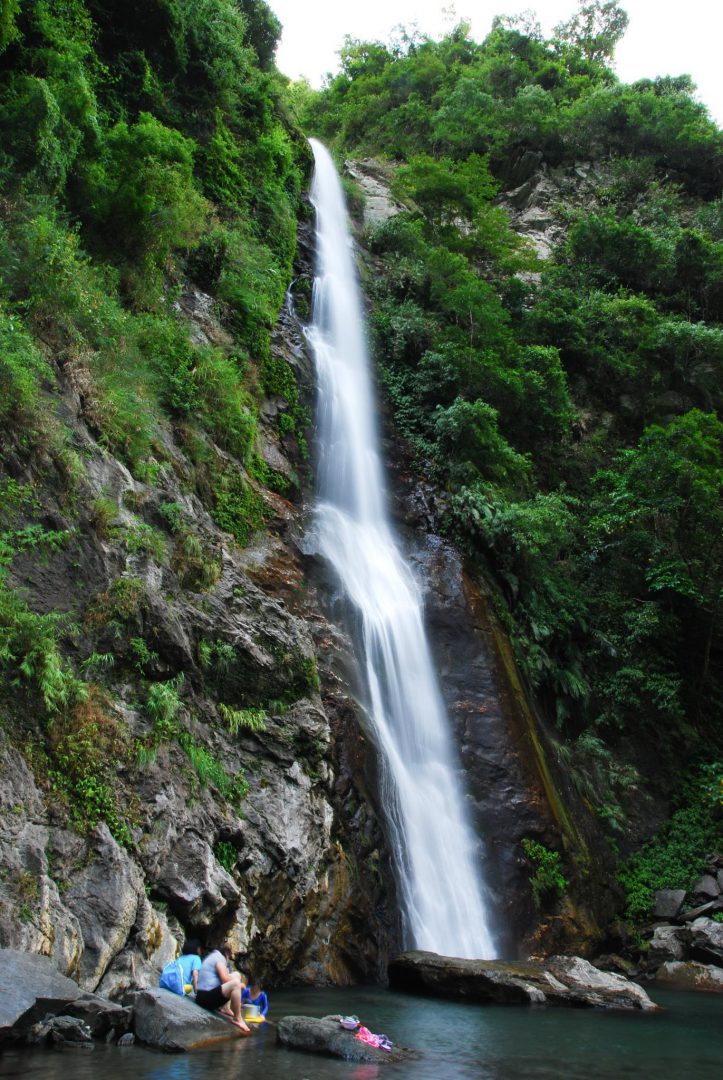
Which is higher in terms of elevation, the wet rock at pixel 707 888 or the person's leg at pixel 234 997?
the wet rock at pixel 707 888

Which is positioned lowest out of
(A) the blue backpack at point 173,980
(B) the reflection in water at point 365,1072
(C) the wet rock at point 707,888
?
(B) the reflection in water at point 365,1072

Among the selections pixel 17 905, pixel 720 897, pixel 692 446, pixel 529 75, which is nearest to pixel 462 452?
pixel 692 446

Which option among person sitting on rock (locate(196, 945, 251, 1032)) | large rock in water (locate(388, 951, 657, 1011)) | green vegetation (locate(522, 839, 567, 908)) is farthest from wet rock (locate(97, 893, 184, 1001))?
green vegetation (locate(522, 839, 567, 908))

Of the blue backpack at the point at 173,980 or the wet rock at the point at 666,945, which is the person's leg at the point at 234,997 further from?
the wet rock at the point at 666,945

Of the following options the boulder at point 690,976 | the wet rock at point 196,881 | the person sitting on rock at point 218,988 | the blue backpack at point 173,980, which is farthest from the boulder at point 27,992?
the boulder at point 690,976

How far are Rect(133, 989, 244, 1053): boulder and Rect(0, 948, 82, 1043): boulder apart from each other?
59 cm

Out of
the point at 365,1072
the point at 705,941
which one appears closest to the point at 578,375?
the point at 705,941

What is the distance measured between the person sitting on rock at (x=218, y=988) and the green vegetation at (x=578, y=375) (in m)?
9.84

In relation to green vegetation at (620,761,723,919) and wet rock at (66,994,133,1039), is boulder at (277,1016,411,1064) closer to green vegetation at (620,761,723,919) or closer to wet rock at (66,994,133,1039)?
wet rock at (66,994,133,1039)

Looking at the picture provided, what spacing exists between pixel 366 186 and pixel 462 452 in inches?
758

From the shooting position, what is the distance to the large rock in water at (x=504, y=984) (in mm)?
9219

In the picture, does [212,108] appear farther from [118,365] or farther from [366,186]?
[366,186]

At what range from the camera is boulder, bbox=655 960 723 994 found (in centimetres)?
1190

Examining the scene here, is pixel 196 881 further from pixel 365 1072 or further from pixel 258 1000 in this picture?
pixel 365 1072
